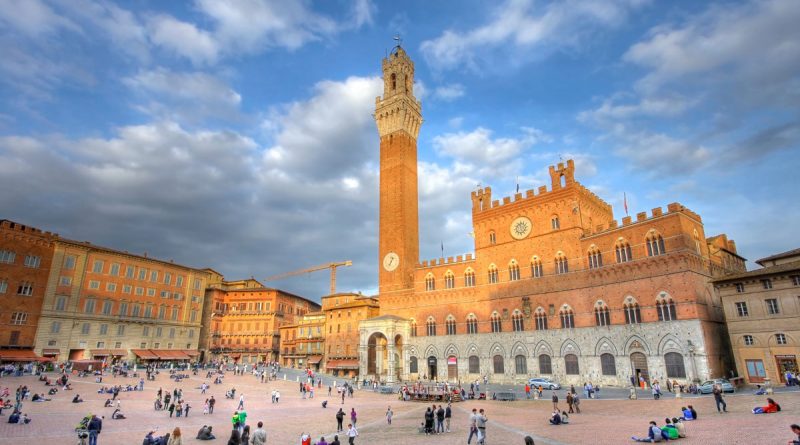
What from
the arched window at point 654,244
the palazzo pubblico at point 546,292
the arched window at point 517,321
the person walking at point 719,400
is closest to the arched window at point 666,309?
the palazzo pubblico at point 546,292

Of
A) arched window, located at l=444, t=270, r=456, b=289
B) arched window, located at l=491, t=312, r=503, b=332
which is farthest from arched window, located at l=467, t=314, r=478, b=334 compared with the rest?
arched window, located at l=444, t=270, r=456, b=289

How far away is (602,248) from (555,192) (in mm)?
7994

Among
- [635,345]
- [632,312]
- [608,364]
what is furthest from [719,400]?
[608,364]

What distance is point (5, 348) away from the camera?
48.0 metres

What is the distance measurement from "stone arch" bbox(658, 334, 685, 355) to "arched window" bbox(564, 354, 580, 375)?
785 centimetres

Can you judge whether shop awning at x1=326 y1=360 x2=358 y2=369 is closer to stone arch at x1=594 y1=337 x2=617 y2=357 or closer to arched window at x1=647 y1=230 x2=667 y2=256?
stone arch at x1=594 y1=337 x2=617 y2=357

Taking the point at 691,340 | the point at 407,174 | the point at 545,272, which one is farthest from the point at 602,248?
the point at 407,174

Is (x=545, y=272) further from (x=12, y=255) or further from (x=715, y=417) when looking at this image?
(x=12, y=255)

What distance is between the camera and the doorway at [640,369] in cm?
3741

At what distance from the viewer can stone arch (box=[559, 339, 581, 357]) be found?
4275cm

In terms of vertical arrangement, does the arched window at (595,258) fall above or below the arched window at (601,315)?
above

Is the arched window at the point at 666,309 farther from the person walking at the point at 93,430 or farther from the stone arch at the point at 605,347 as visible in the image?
the person walking at the point at 93,430

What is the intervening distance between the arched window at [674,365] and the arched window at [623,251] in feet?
28.7

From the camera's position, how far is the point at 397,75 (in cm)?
6881
